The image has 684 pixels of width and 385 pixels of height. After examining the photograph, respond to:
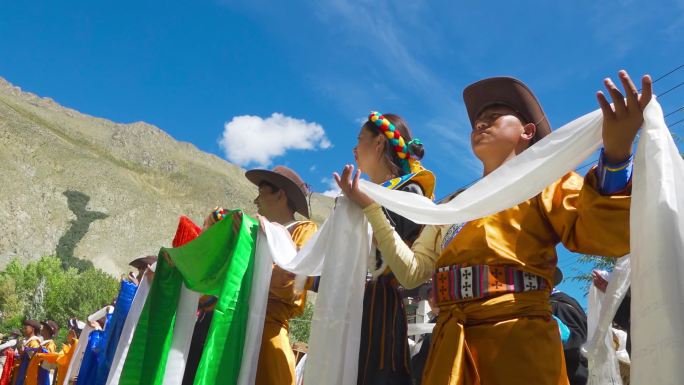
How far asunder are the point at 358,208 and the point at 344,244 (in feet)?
0.55

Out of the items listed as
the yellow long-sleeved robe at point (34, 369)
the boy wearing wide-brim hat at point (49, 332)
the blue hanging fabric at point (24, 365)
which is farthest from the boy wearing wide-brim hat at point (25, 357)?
the boy wearing wide-brim hat at point (49, 332)

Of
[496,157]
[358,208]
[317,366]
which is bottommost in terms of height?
[317,366]

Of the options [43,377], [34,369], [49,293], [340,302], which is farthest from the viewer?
[49,293]

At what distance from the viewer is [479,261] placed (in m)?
2.17

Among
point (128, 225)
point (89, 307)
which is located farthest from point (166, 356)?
point (128, 225)

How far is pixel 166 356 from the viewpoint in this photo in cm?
360

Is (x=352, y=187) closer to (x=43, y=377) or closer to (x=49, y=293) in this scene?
(x=43, y=377)

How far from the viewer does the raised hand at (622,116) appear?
1707 millimetres

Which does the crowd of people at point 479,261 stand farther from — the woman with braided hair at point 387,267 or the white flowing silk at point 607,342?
the white flowing silk at point 607,342

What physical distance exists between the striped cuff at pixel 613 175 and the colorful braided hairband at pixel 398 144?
5.01 ft

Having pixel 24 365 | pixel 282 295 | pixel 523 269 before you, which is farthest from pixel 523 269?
pixel 24 365

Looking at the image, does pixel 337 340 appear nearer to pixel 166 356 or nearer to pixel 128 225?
pixel 166 356

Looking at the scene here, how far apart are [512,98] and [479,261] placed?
2.68ft

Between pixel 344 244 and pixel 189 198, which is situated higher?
pixel 189 198
